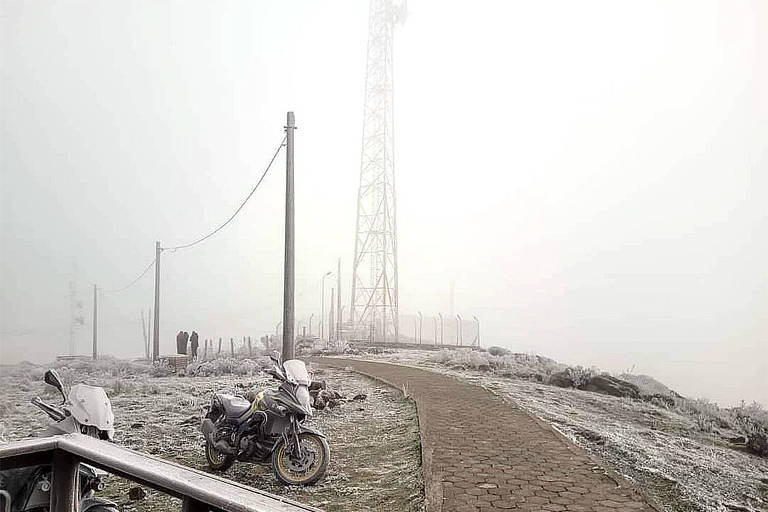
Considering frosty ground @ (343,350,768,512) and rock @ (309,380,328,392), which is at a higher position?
rock @ (309,380,328,392)

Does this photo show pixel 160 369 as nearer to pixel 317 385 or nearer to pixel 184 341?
pixel 184 341

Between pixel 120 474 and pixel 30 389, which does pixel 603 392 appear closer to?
pixel 30 389

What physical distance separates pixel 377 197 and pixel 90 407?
434cm

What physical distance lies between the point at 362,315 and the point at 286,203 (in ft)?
5.41

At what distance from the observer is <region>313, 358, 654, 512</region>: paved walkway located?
3525 millimetres

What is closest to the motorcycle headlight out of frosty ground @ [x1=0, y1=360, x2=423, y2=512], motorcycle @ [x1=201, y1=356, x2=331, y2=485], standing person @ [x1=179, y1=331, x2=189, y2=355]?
motorcycle @ [x1=201, y1=356, x2=331, y2=485]

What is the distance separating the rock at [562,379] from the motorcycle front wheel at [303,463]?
460 cm

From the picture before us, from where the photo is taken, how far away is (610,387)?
294 inches

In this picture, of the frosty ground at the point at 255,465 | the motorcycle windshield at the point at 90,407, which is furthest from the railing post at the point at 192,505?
the frosty ground at the point at 255,465

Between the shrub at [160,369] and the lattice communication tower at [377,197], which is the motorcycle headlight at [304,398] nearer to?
the lattice communication tower at [377,197]

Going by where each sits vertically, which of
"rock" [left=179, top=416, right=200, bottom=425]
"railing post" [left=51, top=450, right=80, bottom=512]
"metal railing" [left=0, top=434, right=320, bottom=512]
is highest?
"metal railing" [left=0, top=434, right=320, bottom=512]

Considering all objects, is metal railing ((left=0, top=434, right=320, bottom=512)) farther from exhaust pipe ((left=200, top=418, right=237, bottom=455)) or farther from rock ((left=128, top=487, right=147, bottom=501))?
exhaust pipe ((left=200, top=418, right=237, bottom=455))

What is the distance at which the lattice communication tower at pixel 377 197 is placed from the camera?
6586 millimetres

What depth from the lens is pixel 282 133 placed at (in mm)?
5973
